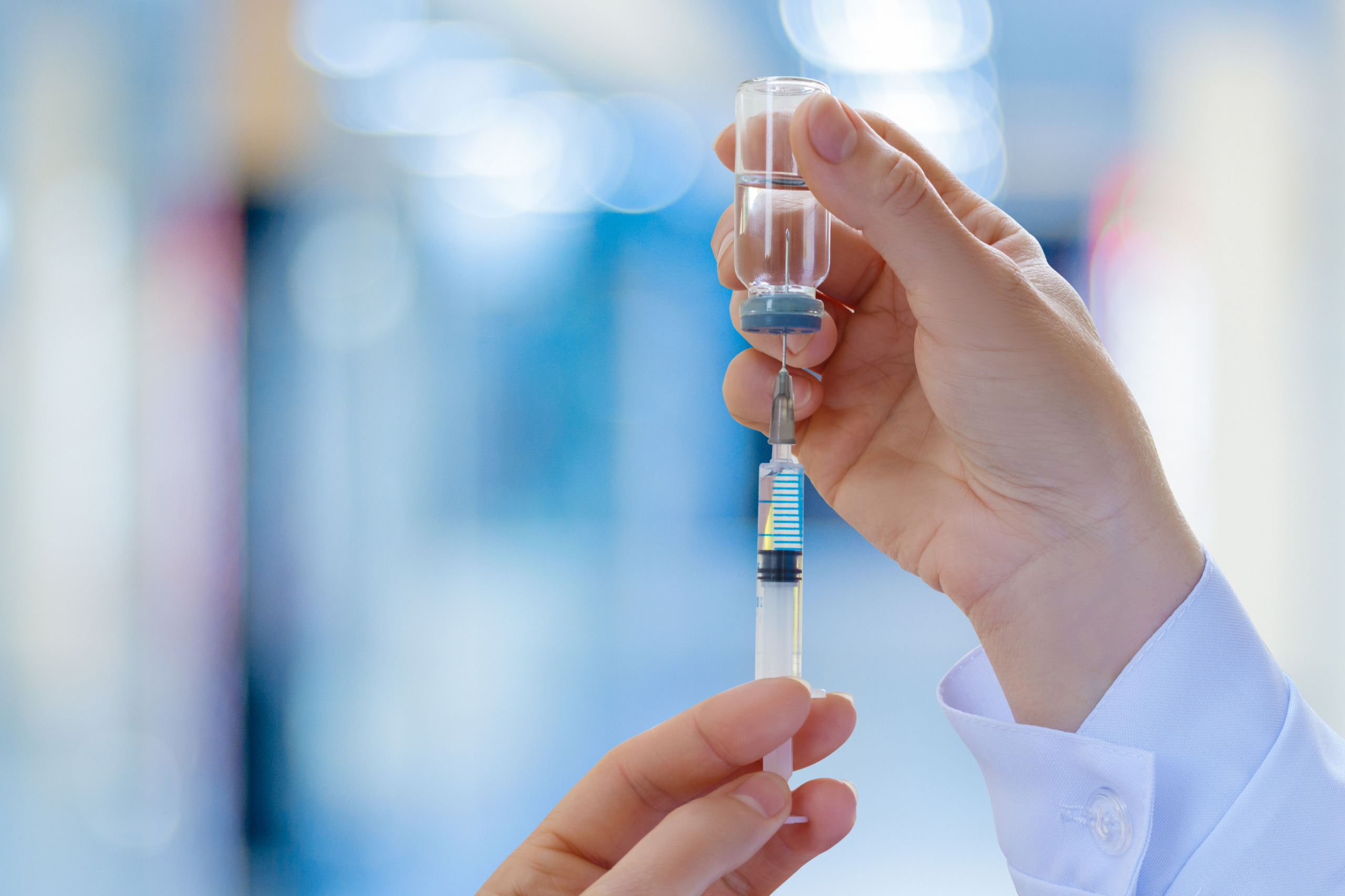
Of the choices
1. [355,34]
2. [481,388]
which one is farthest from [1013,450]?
[355,34]

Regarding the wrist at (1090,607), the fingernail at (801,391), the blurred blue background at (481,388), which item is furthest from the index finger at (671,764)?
the blurred blue background at (481,388)

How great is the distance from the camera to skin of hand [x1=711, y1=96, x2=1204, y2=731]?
789 mm

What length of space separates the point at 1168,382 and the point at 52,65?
3621 millimetres

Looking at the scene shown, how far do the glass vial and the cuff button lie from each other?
0.62 metres

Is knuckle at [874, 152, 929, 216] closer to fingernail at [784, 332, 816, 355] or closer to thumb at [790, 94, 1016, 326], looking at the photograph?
thumb at [790, 94, 1016, 326]

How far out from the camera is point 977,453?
91 centimetres

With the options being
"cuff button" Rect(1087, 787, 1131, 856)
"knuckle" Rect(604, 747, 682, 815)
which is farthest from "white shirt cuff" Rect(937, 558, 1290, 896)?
"knuckle" Rect(604, 747, 682, 815)

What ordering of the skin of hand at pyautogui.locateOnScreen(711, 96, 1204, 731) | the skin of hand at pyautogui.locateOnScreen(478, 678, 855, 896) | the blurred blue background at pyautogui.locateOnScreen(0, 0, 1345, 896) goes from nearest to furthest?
1. the skin of hand at pyautogui.locateOnScreen(478, 678, 855, 896)
2. the skin of hand at pyautogui.locateOnScreen(711, 96, 1204, 731)
3. the blurred blue background at pyautogui.locateOnScreen(0, 0, 1345, 896)

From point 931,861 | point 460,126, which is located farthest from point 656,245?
point 931,861

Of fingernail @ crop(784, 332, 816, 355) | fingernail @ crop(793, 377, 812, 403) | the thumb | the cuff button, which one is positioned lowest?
the cuff button

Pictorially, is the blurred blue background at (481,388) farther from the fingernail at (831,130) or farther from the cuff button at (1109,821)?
the fingernail at (831,130)

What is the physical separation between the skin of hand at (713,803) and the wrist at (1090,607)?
0.67ft

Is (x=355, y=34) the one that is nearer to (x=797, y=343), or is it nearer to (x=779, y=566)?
(x=797, y=343)

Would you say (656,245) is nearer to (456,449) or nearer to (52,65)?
(456,449)
